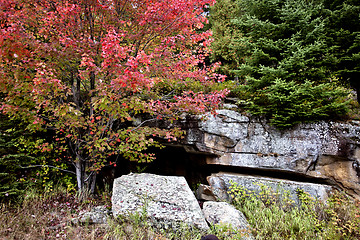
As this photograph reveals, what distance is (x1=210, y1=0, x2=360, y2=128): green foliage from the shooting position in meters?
5.47

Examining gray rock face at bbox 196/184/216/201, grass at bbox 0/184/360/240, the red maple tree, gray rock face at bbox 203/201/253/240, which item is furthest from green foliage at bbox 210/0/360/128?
gray rock face at bbox 203/201/253/240

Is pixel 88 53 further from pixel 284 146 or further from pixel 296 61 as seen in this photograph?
pixel 284 146

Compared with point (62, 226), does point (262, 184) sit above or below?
above

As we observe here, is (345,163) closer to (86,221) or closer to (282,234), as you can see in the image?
(282,234)

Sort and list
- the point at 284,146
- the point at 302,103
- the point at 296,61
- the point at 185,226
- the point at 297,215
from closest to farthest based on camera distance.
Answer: the point at 185,226 < the point at 297,215 < the point at 302,103 < the point at 296,61 < the point at 284,146

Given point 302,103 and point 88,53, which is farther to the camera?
point 302,103

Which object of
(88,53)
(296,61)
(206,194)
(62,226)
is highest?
(296,61)

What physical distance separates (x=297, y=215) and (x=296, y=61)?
4.21 m

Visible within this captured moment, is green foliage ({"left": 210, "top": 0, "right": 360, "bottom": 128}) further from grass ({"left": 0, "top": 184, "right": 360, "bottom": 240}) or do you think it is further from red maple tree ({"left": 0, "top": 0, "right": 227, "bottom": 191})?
grass ({"left": 0, "top": 184, "right": 360, "bottom": 240})

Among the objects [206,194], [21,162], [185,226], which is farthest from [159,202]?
[21,162]

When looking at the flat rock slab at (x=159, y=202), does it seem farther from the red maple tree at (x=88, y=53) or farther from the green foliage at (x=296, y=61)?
the green foliage at (x=296, y=61)

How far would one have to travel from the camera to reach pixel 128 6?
4.90 metres

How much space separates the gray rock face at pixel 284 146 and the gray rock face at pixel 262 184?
0.38 metres

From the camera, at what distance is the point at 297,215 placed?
15.8 ft
